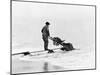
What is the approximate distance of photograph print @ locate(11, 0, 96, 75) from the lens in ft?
7.11

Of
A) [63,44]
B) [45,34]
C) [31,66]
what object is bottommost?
[31,66]

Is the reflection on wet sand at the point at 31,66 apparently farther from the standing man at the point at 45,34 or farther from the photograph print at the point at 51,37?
the standing man at the point at 45,34

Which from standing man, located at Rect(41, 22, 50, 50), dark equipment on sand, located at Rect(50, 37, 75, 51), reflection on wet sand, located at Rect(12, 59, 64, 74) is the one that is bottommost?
reflection on wet sand, located at Rect(12, 59, 64, 74)

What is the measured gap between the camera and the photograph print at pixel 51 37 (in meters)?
2.17

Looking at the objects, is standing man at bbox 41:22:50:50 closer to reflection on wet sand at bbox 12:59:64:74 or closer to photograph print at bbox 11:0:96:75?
photograph print at bbox 11:0:96:75

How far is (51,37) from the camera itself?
7.47 feet

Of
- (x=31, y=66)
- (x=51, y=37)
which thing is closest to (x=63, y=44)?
(x=51, y=37)

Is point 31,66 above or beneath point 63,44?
beneath

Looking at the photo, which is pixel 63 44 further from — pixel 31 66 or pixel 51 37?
pixel 31 66

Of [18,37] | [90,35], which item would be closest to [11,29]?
[18,37]

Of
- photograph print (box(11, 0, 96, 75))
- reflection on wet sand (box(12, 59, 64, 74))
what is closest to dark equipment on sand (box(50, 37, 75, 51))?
photograph print (box(11, 0, 96, 75))

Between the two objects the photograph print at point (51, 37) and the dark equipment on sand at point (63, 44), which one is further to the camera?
the dark equipment on sand at point (63, 44)

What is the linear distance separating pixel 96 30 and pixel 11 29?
100cm

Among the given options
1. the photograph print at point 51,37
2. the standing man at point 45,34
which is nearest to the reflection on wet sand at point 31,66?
the photograph print at point 51,37
